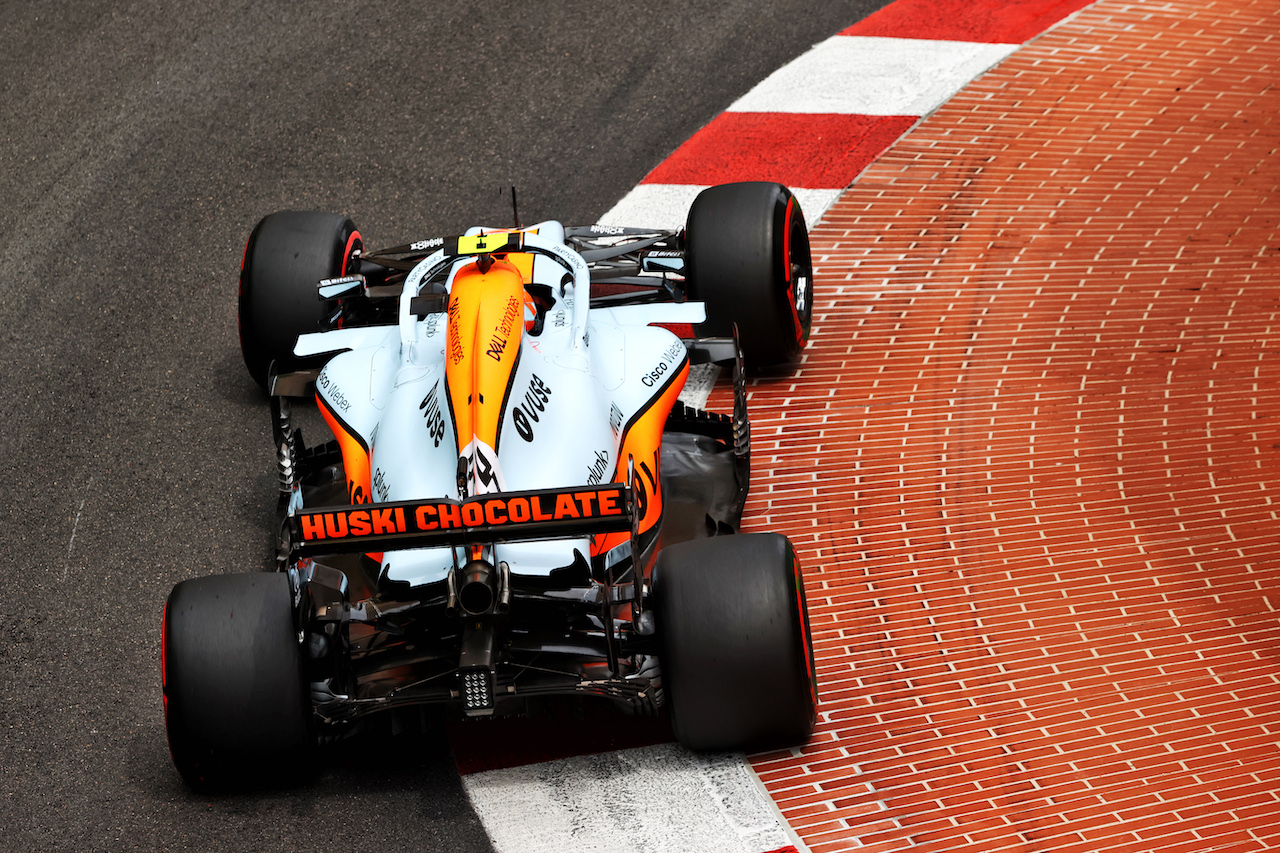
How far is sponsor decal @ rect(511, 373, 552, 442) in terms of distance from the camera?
5332mm

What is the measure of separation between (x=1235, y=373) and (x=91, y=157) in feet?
24.8

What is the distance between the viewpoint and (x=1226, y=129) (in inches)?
382

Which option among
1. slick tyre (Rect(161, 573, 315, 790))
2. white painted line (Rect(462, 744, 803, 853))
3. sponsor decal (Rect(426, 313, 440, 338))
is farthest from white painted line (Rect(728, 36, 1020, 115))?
slick tyre (Rect(161, 573, 315, 790))

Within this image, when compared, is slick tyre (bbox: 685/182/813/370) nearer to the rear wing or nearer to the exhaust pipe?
the rear wing

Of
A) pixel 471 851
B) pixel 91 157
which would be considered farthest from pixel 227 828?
pixel 91 157

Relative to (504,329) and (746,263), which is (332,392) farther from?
(746,263)

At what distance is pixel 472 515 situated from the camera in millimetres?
4727

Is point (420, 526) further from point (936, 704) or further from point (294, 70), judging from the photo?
point (294, 70)

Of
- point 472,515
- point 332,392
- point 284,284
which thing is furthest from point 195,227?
point 472,515

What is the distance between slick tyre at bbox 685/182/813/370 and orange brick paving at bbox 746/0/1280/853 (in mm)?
462

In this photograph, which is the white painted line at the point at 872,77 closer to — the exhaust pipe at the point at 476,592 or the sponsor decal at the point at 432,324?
the sponsor decal at the point at 432,324

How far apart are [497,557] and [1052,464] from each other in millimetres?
3308

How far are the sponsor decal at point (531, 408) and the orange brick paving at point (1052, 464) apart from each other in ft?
5.00

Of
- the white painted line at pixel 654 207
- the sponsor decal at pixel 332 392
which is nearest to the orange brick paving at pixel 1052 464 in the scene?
the white painted line at pixel 654 207
